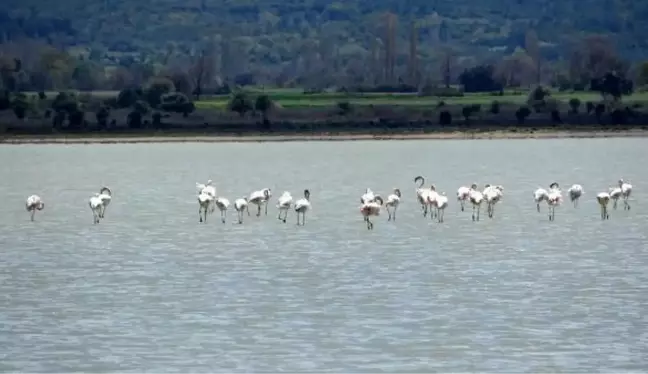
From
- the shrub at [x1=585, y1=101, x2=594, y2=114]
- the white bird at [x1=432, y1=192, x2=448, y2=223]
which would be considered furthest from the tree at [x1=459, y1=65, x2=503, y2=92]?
the white bird at [x1=432, y1=192, x2=448, y2=223]

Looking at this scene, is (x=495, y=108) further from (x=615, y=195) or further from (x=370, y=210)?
(x=370, y=210)

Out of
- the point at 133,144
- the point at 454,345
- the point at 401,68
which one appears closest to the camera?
the point at 454,345

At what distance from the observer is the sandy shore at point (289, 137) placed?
91938 mm

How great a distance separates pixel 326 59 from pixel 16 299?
171 meters

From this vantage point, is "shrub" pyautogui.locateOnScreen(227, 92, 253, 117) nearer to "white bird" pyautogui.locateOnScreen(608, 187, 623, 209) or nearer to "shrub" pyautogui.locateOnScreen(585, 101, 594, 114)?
"shrub" pyautogui.locateOnScreen(585, 101, 594, 114)

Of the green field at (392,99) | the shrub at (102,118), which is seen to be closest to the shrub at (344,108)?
the green field at (392,99)

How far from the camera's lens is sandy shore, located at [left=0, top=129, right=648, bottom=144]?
9194cm

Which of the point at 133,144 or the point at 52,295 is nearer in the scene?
the point at 52,295

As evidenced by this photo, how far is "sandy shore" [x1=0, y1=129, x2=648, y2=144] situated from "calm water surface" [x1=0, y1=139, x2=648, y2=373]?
151 ft

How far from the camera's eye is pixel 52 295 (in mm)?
24484

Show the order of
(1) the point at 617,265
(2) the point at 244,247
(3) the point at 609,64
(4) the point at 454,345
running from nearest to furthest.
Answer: (4) the point at 454,345 → (1) the point at 617,265 → (2) the point at 244,247 → (3) the point at 609,64

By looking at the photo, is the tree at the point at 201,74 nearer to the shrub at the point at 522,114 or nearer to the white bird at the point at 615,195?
the shrub at the point at 522,114

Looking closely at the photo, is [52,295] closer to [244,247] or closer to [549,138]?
[244,247]

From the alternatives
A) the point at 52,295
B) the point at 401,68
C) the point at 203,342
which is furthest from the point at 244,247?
the point at 401,68
